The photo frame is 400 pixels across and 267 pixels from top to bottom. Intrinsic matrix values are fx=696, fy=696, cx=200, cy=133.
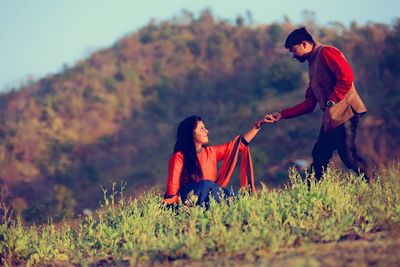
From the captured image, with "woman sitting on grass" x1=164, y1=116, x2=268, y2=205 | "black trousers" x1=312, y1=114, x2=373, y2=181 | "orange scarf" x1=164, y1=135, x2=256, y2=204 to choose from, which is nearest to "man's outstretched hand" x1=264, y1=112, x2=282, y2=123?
"woman sitting on grass" x1=164, y1=116, x2=268, y2=205

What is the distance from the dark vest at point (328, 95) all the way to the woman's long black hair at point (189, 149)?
1.38 meters

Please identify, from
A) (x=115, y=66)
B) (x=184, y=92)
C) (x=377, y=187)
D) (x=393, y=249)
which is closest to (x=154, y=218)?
(x=377, y=187)

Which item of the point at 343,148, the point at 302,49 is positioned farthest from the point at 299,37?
the point at 343,148

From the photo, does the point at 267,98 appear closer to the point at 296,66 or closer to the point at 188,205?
the point at 296,66

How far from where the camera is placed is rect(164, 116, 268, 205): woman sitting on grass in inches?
293

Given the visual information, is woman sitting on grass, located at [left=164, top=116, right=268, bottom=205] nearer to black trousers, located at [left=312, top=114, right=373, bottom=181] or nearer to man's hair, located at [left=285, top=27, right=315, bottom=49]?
black trousers, located at [left=312, top=114, right=373, bottom=181]

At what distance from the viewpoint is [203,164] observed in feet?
24.9

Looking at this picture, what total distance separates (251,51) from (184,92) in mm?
4717

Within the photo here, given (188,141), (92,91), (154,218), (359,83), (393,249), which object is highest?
(92,91)

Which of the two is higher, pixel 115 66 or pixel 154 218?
pixel 115 66

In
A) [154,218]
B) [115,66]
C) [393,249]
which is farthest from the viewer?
[115,66]

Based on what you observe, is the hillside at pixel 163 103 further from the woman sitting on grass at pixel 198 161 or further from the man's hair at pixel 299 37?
the man's hair at pixel 299 37

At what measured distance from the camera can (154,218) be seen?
262 inches

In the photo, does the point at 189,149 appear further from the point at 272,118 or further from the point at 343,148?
the point at 343,148
